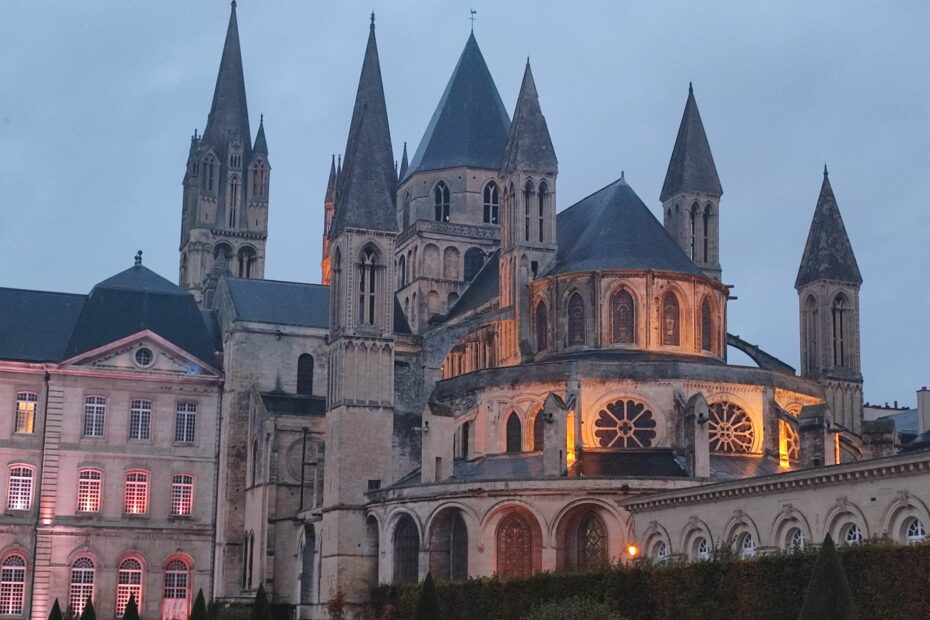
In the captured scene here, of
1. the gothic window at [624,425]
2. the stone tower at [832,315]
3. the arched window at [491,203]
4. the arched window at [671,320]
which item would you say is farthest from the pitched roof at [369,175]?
the stone tower at [832,315]

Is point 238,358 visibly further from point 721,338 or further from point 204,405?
point 721,338

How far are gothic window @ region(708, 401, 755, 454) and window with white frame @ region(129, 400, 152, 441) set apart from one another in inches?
1166

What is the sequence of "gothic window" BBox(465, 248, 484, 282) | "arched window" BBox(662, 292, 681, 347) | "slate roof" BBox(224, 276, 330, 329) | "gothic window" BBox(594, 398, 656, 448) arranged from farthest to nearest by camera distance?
"gothic window" BBox(465, 248, 484, 282) < "slate roof" BBox(224, 276, 330, 329) < "arched window" BBox(662, 292, 681, 347) < "gothic window" BBox(594, 398, 656, 448)

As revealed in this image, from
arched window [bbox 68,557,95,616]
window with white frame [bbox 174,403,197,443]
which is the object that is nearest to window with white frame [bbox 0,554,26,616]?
arched window [bbox 68,557,95,616]

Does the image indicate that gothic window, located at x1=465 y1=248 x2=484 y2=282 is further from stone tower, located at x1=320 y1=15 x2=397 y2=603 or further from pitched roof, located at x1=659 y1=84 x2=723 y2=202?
stone tower, located at x1=320 y1=15 x2=397 y2=603

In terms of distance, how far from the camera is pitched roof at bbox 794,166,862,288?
243ft

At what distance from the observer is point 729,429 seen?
65062mm

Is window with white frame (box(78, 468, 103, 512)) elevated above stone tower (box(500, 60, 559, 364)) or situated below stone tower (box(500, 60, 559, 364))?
below

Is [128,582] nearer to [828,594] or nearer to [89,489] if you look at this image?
[89,489]

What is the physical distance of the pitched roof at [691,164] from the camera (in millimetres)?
77625

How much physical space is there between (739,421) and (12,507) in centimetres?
3540

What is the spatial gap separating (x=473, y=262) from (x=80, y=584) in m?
28.8

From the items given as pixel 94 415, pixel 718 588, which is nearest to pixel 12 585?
pixel 94 415

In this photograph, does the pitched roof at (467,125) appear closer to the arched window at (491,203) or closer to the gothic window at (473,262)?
the arched window at (491,203)
